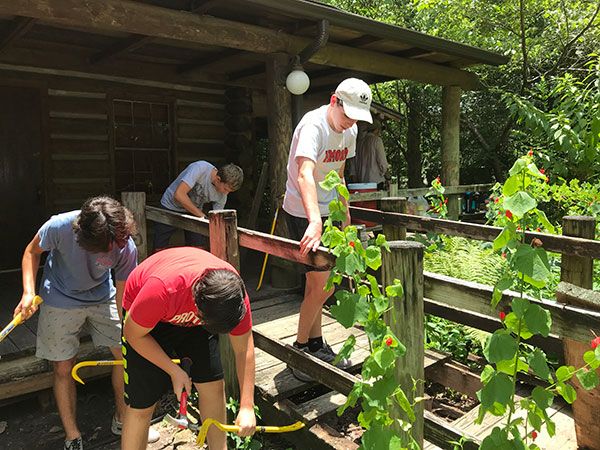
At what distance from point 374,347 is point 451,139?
6.95 m

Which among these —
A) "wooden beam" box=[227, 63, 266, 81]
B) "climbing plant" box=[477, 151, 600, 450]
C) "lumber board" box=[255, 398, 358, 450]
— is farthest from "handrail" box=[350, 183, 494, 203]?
"climbing plant" box=[477, 151, 600, 450]

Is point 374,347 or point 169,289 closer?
point 374,347

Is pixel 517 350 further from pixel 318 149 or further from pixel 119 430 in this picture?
pixel 119 430

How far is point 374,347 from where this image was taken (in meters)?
1.95

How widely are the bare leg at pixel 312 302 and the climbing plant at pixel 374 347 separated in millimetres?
1113

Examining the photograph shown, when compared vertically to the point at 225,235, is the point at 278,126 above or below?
above

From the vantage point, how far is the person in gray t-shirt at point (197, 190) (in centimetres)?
457

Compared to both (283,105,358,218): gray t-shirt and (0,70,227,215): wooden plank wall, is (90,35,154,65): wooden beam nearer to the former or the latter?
(0,70,227,215): wooden plank wall

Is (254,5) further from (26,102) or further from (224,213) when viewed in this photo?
(26,102)

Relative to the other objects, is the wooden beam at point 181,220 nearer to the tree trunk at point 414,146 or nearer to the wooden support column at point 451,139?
the wooden support column at point 451,139

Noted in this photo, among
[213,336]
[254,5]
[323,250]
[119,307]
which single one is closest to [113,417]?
[119,307]

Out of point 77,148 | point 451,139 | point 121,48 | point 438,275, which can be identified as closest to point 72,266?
point 438,275

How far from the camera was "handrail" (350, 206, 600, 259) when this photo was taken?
3066 millimetres

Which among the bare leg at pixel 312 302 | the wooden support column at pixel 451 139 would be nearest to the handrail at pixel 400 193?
the wooden support column at pixel 451 139
